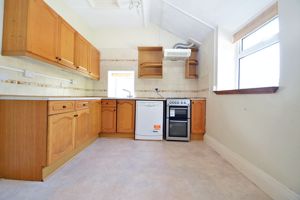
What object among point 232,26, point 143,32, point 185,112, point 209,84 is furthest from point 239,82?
point 143,32

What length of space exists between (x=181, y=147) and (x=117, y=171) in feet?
4.56

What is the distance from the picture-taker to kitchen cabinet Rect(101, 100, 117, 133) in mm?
3467

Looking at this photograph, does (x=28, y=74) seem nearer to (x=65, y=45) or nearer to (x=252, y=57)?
(x=65, y=45)

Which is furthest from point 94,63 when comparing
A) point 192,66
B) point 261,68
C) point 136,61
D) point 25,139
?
point 261,68

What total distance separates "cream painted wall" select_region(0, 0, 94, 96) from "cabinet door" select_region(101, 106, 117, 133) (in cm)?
72

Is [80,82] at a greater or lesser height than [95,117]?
greater

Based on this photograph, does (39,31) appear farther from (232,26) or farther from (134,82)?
(232,26)

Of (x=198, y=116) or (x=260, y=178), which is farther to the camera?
(x=198, y=116)

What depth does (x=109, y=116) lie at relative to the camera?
137 inches

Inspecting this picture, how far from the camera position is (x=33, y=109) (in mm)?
1675

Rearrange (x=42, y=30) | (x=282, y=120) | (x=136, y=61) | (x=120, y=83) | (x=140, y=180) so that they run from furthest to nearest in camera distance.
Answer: (x=120, y=83) < (x=136, y=61) < (x=42, y=30) < (x=140, y=180) < (x=282, y=120)

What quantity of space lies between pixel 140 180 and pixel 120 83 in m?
2.90

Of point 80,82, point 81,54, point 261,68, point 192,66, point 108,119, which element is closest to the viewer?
point 261,68

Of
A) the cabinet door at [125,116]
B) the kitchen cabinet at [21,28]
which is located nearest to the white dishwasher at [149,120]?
the cabinet door at [125,116]
